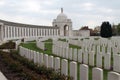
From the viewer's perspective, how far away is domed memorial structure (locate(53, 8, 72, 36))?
3051 inches

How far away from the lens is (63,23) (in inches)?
3051

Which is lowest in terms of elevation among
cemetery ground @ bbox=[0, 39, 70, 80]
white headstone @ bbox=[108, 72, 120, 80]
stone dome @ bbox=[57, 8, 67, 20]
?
cemetery ground @ bbox=[0, 39, 70, 80]

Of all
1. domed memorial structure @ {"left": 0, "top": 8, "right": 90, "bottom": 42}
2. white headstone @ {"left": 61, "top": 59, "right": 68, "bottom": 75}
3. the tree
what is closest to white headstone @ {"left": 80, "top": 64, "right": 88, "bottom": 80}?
white headstone @ {"left": 61, "top": 59, "right": 68, "bottom": 75}

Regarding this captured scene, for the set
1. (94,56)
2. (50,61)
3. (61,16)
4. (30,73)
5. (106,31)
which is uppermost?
(61,16)

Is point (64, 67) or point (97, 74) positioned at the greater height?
point (97, 74)

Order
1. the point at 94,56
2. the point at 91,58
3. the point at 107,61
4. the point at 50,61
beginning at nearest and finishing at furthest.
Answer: the point at 50,61, the point at 107,61, the point at 91,58, the point at 94,56

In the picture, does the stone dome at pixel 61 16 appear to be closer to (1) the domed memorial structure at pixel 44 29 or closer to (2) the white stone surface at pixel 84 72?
(1) the domed memorial structure at pixel 44 29

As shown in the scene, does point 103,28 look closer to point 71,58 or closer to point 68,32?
point 68,32

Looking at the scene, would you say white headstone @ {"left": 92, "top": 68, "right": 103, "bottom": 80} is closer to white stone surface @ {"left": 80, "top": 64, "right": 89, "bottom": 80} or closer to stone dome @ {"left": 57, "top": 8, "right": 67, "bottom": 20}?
white stone surface @ {"left": 80, "top": 64, "right": 89, "bottom": 80}

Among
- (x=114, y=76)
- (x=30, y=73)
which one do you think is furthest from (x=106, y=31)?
(x=114, y=76)

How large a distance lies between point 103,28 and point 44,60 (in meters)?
43.6

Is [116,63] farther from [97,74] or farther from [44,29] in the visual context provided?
[44,29]

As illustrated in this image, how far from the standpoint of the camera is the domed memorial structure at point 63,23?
7750 centimetres

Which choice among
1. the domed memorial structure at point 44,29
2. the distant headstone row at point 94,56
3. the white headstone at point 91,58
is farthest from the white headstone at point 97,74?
the domed memorial structure at point 44,29
